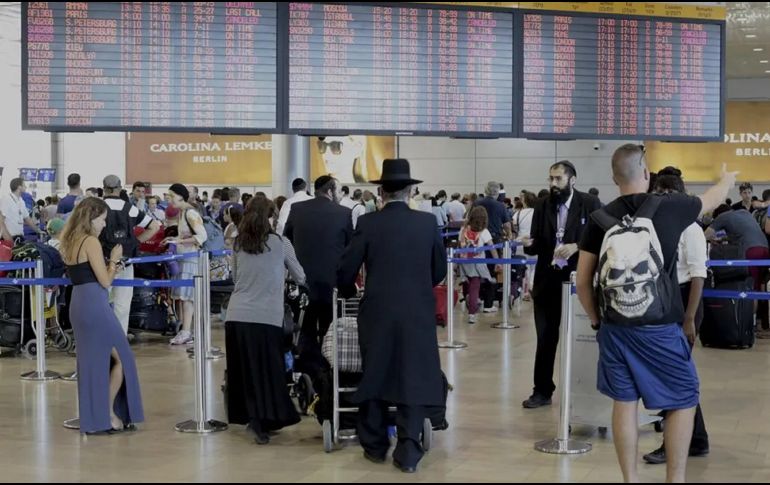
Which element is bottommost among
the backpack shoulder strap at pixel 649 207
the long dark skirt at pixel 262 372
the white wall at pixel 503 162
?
the long dark skirt at pixel 262 372

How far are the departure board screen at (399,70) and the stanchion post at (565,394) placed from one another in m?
3.73

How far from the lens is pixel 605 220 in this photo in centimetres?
495

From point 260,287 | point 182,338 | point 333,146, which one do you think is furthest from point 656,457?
point 333,146

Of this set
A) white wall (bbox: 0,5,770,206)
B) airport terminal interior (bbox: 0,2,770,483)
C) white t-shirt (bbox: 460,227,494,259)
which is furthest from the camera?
white wall (bbox: 0,5,770,206)

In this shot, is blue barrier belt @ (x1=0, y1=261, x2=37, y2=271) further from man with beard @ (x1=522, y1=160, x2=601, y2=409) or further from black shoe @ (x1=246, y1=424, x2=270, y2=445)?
man with beard @ (x1=522, y1=160, x2=601, y2=409)

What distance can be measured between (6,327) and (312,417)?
4.50 metres

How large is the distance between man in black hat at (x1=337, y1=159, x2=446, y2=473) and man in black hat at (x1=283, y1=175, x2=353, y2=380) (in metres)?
1.46

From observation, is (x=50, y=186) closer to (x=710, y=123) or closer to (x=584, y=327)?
(x=710, y=123)

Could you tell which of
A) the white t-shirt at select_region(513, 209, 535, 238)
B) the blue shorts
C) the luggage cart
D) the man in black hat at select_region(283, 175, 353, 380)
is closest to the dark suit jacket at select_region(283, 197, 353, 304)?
the man in black hat at select_region(283, 175, 353, 380)

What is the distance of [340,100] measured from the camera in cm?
974

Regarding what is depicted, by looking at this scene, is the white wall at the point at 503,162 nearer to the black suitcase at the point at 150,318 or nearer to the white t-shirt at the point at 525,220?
the white t-shirt at the point at 525,220

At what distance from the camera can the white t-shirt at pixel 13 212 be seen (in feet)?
51.0

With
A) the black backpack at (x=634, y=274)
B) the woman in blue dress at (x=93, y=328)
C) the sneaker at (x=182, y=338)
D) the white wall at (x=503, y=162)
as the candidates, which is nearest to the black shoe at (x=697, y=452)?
the black backpack at (x=634, y=274)

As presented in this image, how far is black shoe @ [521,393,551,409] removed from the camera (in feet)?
25.5
